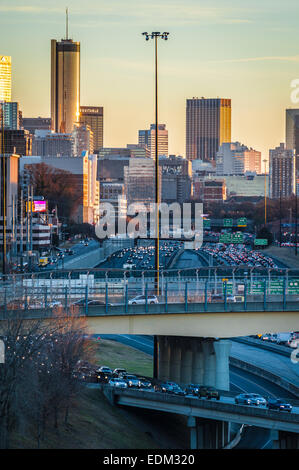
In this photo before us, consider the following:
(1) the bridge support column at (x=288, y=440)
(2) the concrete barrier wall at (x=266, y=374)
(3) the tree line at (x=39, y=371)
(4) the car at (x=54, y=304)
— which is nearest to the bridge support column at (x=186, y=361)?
(3) the tree line at (x=39, y=371)

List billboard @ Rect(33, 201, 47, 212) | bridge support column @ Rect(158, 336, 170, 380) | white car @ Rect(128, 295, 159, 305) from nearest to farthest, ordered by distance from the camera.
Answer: white car @ Rect(128, 295, 159, 305) < bridge support column @ Rect(158, 336, 170, 380) < billboard @ Rect(33, 201, 47, 212)

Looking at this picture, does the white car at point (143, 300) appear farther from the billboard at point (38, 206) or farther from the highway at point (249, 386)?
the billboard at point (38, 206)

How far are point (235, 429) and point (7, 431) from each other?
14168 mm

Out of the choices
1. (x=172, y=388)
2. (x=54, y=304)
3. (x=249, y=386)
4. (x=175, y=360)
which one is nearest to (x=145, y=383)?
(x=175, y=360)

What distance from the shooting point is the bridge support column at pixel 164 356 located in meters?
38.4

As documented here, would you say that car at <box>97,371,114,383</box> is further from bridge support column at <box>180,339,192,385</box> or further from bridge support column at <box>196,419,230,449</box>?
bridge support column at <box>196,419,230,449</box>

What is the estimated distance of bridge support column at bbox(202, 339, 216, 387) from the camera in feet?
118

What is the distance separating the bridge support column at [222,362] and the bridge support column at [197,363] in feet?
2.17

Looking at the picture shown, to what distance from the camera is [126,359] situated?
5141cm

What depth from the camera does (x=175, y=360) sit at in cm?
3819

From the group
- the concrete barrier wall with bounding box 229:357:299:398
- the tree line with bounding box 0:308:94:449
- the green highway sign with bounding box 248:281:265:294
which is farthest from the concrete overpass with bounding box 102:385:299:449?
the concrete barrier wall with bounding box 229:357:299:398

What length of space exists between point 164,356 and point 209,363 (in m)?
2.82

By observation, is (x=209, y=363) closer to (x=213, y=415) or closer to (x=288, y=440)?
(x=213, y=415)

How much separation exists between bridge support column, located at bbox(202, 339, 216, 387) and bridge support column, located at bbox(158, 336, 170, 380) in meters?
2.01
